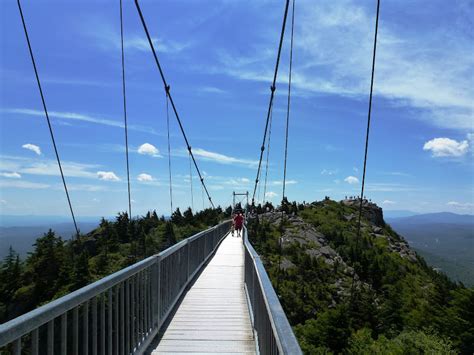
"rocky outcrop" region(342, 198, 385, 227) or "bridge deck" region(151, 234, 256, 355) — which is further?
"rocky outcrop" region(342, 198, 385, 227)

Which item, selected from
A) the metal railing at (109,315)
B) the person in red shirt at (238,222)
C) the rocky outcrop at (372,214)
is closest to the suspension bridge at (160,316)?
the metal railing at (109,315)

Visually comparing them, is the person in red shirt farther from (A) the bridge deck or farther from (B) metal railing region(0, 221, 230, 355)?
(B) metal railing region(0, 221, 230, 355)

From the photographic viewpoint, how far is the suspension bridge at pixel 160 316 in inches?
109

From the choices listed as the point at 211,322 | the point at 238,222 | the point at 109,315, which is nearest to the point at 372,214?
the point at 238,222

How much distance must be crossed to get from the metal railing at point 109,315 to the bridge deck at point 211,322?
23 cm

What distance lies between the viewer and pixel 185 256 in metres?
9.98

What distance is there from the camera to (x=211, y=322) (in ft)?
22.6

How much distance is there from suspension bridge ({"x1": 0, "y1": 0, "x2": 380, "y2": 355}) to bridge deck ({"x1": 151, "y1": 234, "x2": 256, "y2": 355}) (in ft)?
0.04

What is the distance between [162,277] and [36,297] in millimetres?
54963

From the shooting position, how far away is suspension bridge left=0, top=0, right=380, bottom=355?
277 cm

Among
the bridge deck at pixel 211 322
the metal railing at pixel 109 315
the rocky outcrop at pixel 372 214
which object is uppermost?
the metal railing at pixel 109 315

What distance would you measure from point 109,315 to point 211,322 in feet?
10.3

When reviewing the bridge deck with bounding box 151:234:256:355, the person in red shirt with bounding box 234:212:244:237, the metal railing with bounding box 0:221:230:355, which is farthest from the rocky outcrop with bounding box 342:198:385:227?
the metal railing with bounding box 0:221:230:355

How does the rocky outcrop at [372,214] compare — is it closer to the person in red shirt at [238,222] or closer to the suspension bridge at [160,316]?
the person in red shirt at [238,222]
